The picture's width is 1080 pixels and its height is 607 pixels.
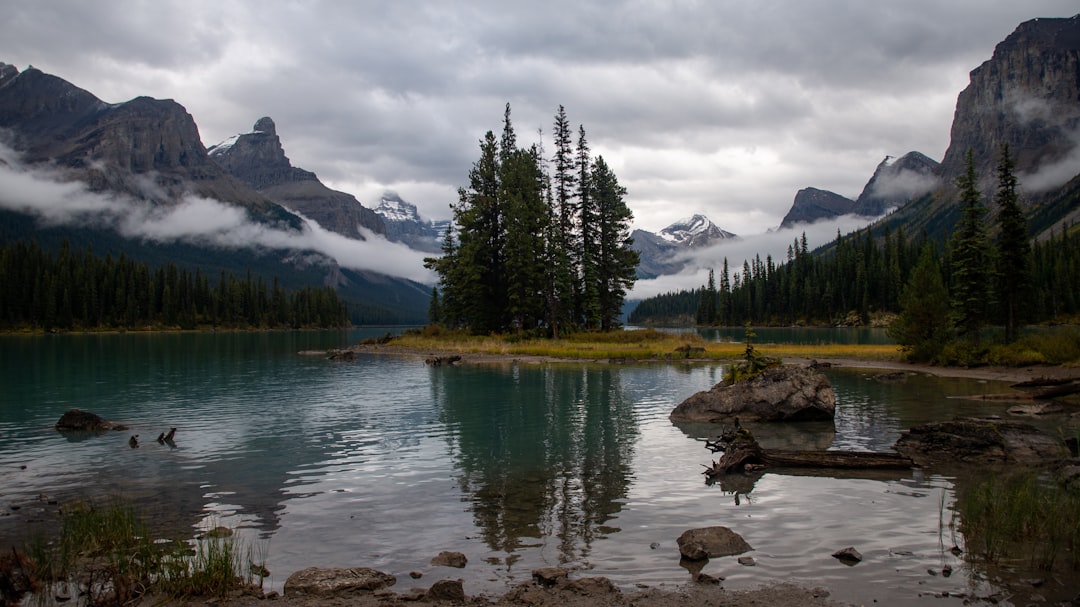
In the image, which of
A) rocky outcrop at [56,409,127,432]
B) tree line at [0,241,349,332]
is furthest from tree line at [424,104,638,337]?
tree line at [0,241,349,332]

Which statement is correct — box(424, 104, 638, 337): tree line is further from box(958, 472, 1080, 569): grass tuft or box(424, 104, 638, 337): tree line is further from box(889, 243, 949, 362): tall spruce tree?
box(958, 472, 1080, 569): grass tuft

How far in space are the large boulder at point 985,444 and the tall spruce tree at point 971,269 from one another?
38028 mm

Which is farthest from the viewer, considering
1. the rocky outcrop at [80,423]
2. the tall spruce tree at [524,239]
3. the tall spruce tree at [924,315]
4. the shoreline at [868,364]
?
the tall spruce tree at [524,239]

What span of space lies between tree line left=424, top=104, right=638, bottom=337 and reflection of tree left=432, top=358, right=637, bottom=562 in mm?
34420

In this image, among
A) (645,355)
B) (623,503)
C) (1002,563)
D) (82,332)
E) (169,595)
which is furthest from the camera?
(82,332)

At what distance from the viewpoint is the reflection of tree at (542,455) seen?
13.3 metres

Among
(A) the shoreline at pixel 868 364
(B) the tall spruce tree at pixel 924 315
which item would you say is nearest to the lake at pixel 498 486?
(A) the shoreline at pixel 868 364

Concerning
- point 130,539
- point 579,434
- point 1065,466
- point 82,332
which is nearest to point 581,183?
point 579,434

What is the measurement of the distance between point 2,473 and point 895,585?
74.8ft

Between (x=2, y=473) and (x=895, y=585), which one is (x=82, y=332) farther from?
(x=895, y=585)

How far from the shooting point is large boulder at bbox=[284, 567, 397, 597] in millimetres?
9734

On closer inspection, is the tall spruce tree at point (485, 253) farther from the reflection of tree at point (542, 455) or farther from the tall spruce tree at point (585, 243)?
the reflection of tree at point (542, 455)

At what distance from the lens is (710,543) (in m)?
11.6

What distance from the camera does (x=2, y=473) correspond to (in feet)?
59.9
